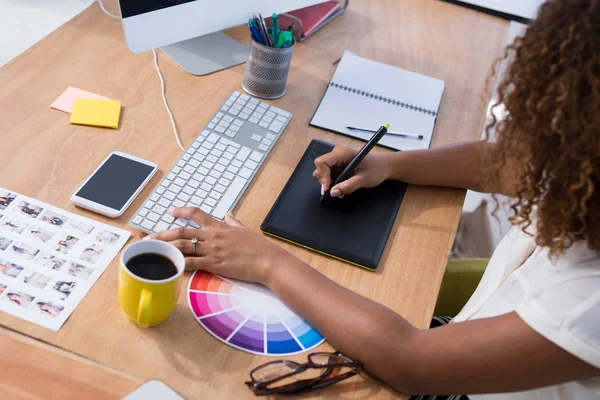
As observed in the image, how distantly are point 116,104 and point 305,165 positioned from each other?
36cm

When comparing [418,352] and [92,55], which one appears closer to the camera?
[418,352]

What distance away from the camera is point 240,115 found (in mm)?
1166

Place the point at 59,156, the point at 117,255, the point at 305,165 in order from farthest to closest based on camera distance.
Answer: the point at 305,165, the point at 59,156, the point at 117,255

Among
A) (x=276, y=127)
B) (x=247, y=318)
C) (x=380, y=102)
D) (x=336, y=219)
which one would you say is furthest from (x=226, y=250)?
(x=380, y=102)

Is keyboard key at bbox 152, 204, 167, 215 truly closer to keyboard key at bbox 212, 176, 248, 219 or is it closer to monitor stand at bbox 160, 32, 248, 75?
keyboard key at bbox 212, 176, 248, 219

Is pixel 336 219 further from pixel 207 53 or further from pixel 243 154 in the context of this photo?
pixel 207 53

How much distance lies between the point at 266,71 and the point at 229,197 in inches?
12.5

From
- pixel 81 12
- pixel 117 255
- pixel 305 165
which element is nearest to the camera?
pixel 117 255

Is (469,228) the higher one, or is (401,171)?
(401,171)

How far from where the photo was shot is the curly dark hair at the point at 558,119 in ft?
2.29

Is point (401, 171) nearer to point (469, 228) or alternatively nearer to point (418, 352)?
point (418, 352)

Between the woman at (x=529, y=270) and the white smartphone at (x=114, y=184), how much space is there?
0.10 m

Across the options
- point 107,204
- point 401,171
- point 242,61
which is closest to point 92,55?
point 242,61

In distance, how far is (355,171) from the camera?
107 cm
